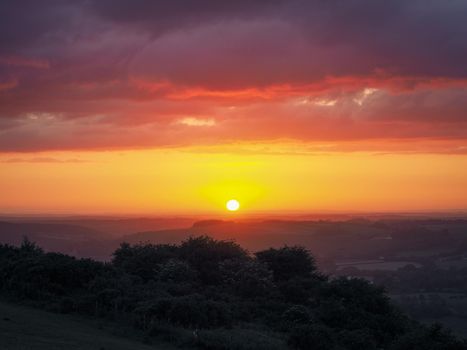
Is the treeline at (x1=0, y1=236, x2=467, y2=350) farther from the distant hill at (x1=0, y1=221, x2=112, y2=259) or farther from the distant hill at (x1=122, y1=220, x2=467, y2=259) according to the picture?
the distant hill at (x1=122, y1=220, x2=467, y2=259)

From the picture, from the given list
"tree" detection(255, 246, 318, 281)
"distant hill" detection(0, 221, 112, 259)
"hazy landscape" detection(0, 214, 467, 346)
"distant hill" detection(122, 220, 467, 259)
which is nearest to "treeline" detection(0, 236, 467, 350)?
"tree" detection(255, 246, 318, 281)

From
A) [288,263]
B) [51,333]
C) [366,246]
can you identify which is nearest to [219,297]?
[288,263]

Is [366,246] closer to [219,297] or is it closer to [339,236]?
[339,236]

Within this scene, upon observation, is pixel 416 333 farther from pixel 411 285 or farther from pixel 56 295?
pixel 411 285

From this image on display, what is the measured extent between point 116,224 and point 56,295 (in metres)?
137

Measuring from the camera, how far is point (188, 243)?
33.1 meters

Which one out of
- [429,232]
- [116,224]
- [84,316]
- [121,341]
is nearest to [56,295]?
[84,316]

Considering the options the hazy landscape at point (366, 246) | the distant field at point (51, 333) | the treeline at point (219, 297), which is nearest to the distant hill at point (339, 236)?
the hazy landscape at point (366, 246)

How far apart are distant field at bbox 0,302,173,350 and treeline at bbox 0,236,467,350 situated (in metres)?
1.25

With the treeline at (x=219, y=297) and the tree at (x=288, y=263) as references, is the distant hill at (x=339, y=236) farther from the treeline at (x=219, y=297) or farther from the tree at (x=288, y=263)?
the treeline at (x=219, y=297)

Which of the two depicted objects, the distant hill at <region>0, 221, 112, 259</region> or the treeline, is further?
the distant hill at <region>0, 221, 112, 259</region>

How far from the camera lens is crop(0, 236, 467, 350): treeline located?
20156mm

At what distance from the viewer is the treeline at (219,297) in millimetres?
20156

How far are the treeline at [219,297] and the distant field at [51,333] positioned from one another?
1.25m
